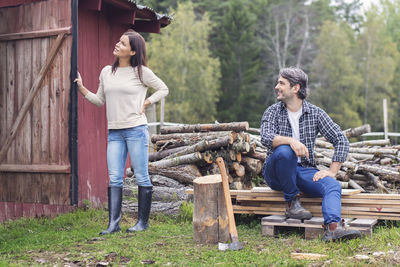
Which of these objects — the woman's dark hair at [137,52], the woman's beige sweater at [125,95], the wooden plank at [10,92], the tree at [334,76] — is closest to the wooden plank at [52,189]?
the wooden plank at [10,92]

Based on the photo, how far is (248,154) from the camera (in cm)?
862

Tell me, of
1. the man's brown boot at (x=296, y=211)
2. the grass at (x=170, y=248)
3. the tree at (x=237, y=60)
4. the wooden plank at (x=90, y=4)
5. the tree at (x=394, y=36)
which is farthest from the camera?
the tree at (x=394, y=36)

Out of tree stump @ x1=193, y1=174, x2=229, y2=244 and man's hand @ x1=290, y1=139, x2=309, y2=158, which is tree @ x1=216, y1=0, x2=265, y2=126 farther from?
man's hand @ x1=290, y1=139, x2=309, y2=158

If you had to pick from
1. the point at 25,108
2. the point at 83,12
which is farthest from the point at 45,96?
the point at 83,12

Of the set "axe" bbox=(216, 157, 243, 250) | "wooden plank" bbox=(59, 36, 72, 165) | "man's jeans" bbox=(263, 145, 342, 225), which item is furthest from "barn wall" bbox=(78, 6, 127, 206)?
"man's jeans" bbox=(263, 145, 342, 225)

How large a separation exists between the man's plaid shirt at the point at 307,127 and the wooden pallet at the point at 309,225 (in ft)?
2.22

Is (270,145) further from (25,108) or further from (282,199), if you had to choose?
(25,108)

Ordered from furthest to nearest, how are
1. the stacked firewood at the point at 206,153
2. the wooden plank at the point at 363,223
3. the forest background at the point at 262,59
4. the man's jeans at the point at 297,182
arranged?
the forest background at the point at 262,59 < the stacked firewood at the point at 206,153 < the wooden plank at the point at 363,223 < the man's jeans at the point at 297,182

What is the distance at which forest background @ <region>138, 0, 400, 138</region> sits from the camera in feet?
109

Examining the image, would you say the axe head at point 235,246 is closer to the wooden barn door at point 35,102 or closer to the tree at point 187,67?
the wooden barn door at point 35,102

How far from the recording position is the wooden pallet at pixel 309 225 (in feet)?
16.7

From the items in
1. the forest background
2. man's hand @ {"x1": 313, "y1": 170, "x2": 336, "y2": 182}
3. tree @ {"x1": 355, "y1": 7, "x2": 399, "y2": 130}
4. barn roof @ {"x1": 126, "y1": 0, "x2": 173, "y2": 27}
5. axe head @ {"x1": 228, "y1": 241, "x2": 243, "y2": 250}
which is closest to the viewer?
axe head @ {"x1": 228, "y1": 241, "x2": 243, "y2": 250}

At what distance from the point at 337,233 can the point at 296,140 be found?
996mm

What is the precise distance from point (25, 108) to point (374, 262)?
4230mm
